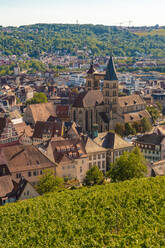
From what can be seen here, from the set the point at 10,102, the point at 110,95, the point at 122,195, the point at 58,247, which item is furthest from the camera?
the point at 10,102

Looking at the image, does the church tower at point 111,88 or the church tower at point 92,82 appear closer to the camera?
the church tower at point 111,88

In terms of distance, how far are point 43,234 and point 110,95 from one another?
9408cm

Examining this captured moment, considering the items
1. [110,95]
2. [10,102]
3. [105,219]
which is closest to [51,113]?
[110,95]

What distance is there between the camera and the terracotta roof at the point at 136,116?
5425 inches

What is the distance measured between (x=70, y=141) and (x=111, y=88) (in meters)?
54.1

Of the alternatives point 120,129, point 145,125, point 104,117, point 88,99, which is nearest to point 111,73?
point 88,99

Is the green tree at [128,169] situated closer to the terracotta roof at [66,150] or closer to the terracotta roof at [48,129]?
the terracotta roof at [66,150]

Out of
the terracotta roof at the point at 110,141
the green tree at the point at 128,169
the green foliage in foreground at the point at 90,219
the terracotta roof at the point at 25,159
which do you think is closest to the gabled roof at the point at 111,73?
the terracotta roof at the point at 110,141

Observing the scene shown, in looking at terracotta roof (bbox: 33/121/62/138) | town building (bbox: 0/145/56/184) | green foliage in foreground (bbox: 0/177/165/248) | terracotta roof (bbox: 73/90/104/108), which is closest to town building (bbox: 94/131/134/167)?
terracotta roof (bbox: 33/121/62/138)

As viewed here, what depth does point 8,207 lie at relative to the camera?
Result: 2240 inches

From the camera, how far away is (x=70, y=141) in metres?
86.7

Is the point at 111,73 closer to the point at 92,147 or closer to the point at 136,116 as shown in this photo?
the point at 136,116

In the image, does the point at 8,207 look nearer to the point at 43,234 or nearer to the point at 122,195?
the point at 43,234

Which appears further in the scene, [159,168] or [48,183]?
[159,168]
